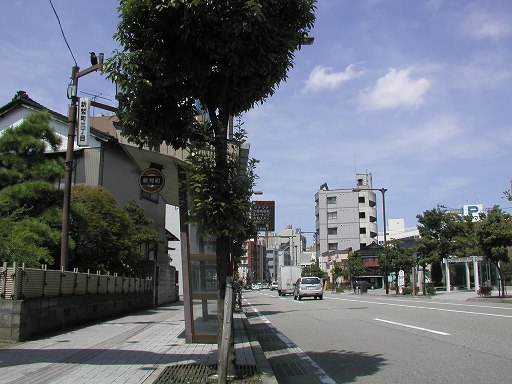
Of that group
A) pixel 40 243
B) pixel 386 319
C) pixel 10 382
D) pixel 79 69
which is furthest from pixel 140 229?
pixel 10 382

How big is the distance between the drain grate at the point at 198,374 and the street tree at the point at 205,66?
905 millimetres

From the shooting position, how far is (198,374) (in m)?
7.37

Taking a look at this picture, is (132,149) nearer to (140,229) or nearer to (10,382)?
(10,382)

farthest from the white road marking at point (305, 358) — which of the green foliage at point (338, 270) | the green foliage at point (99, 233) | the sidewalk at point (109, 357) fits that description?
the green foliage at point (338, 270)

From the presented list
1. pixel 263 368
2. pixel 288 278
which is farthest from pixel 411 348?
pixel 288 278

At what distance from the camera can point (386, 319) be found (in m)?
17.5

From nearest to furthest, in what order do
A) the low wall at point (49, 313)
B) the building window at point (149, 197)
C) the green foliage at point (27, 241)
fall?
1. the low wall at point (49, 313)
2. the green foliage at point (27, 241)
3. the building window at point (149, 197)

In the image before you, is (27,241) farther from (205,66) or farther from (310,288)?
(310,288)

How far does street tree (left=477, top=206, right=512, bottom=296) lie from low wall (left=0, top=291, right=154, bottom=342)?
20.7 m

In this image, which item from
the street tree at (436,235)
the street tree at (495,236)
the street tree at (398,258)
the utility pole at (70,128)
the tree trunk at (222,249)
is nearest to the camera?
the tree trunk at (222,249)

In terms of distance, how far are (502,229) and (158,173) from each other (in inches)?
911

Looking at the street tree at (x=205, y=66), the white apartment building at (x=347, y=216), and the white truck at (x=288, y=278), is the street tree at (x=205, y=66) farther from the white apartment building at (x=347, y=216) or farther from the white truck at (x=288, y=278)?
the white apartment building at (x=347, y=216)

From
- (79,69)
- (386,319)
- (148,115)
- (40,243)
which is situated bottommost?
(386,319)

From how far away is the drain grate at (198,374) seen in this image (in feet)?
22.5
